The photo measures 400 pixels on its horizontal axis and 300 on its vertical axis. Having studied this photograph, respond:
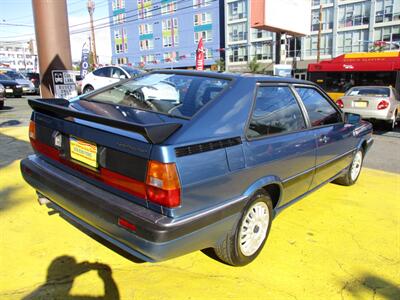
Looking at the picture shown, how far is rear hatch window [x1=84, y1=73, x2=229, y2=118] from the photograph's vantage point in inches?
110

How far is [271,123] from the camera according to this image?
3.02 meters

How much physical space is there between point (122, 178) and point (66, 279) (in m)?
0.94

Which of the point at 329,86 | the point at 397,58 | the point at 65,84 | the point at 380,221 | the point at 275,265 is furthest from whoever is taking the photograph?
the point at 329,86

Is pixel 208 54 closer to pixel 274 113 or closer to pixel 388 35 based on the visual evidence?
pixel 388 35

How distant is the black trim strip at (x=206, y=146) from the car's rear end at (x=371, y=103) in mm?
9443

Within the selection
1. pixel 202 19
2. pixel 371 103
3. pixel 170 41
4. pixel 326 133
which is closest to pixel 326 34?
pixel 202 19

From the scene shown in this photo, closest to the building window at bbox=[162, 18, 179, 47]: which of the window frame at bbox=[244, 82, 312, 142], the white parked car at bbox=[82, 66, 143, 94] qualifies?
the white parked car at bbox=[82, 66, 143, 94]

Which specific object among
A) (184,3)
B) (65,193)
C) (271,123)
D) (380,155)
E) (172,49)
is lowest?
(380,155)

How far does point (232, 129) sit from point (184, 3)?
183 ft

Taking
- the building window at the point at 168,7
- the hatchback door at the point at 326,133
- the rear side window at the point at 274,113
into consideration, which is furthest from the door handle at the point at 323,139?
the building window at the point at 168,7

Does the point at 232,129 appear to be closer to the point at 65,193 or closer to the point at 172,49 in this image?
the point at 65,193

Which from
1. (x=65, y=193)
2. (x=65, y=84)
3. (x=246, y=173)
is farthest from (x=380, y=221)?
(x=65, y=84)

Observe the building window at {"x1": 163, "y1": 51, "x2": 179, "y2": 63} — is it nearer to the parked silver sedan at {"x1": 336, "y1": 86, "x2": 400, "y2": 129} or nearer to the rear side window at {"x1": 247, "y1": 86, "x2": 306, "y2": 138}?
the parked silver sedan at {"x1": 336, "y1": 86, "x2": 400, "y2": 129}

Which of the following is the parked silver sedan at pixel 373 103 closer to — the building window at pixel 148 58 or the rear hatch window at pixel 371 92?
the rear hatch window at pixel 371 92
